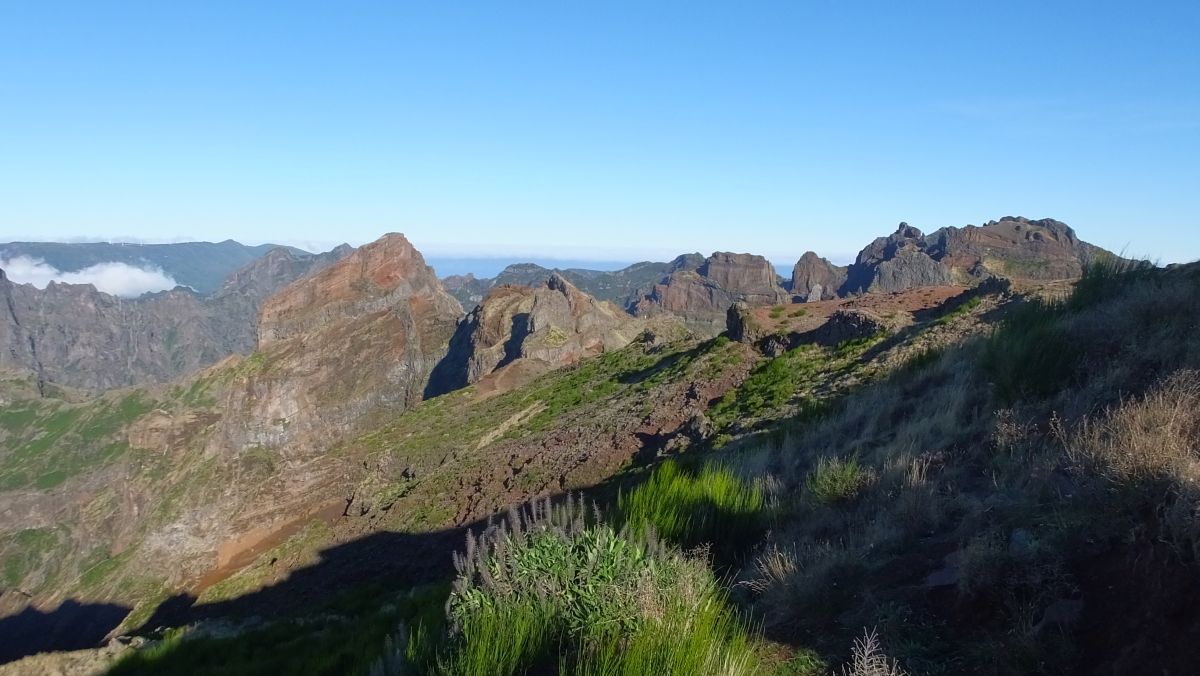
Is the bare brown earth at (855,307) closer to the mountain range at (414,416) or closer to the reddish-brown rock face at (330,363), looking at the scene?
the mountain range at (414,416)

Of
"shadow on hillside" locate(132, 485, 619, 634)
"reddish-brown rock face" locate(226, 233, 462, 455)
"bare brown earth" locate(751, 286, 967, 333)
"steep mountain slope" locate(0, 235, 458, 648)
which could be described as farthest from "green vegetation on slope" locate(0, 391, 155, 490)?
"bare brown earth" locate(751, 286, 967, 333)

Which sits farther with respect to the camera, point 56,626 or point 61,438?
point 61,438

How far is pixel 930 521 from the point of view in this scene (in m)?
4.82

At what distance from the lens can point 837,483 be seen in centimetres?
630

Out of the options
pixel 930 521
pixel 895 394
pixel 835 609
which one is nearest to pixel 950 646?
pixel 835 609

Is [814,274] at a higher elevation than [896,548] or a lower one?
higher

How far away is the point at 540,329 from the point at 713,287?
96939 mm

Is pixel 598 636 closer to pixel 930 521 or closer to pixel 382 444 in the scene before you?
pixel 930 521

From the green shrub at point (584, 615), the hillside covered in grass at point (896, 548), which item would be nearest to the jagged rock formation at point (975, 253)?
the hillside covered in grass at point (896, 548)

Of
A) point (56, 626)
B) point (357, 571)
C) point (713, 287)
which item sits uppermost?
point (713, 287)

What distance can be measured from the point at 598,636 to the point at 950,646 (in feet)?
5.87

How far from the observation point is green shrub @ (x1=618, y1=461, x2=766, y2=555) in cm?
581

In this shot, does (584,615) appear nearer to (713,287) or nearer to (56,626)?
(56,626)

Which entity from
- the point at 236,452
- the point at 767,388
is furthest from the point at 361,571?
the point at 236,452
